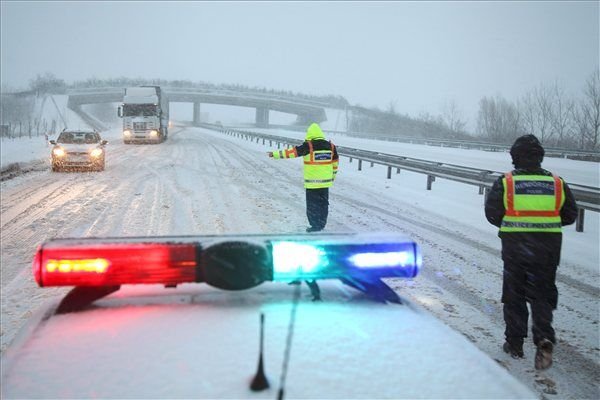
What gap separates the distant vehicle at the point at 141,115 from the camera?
36438 millimetres

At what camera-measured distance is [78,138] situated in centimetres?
1958

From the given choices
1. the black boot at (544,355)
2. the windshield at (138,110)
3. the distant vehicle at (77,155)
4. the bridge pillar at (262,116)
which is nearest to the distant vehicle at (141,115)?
the windshield at (138,110)

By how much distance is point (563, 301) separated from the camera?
19.1 ft

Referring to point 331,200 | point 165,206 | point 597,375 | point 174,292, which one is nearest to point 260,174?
point 331,200

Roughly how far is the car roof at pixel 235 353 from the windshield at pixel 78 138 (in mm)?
19091

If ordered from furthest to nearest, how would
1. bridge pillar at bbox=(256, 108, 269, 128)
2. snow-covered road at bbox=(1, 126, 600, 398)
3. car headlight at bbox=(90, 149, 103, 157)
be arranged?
bridge pillar at bbox=(256, 108, 269, 128)
car headlight at bbox=(90, 149, 103, 157)
snow-covered road at bbox=(1, 126, 600, 398)

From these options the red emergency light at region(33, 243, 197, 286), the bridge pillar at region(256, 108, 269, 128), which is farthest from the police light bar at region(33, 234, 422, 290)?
the bridge pillar at region(256, 108, 269, 128)

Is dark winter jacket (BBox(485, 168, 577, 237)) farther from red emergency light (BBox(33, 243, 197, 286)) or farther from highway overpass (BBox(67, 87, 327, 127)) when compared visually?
highway overpass (BBox(67, 87, 327, 127))

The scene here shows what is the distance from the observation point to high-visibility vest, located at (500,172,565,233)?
4305 mm

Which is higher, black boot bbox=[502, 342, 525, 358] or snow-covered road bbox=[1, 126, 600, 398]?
snow-covered road bbox=[1, 126, 600, 398]

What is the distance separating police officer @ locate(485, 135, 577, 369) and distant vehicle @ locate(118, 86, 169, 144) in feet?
115

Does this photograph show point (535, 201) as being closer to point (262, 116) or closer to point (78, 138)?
point (78, 138)

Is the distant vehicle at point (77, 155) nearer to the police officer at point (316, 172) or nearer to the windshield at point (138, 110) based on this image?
the police officer at point (316, 172)

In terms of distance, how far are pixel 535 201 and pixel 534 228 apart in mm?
239
